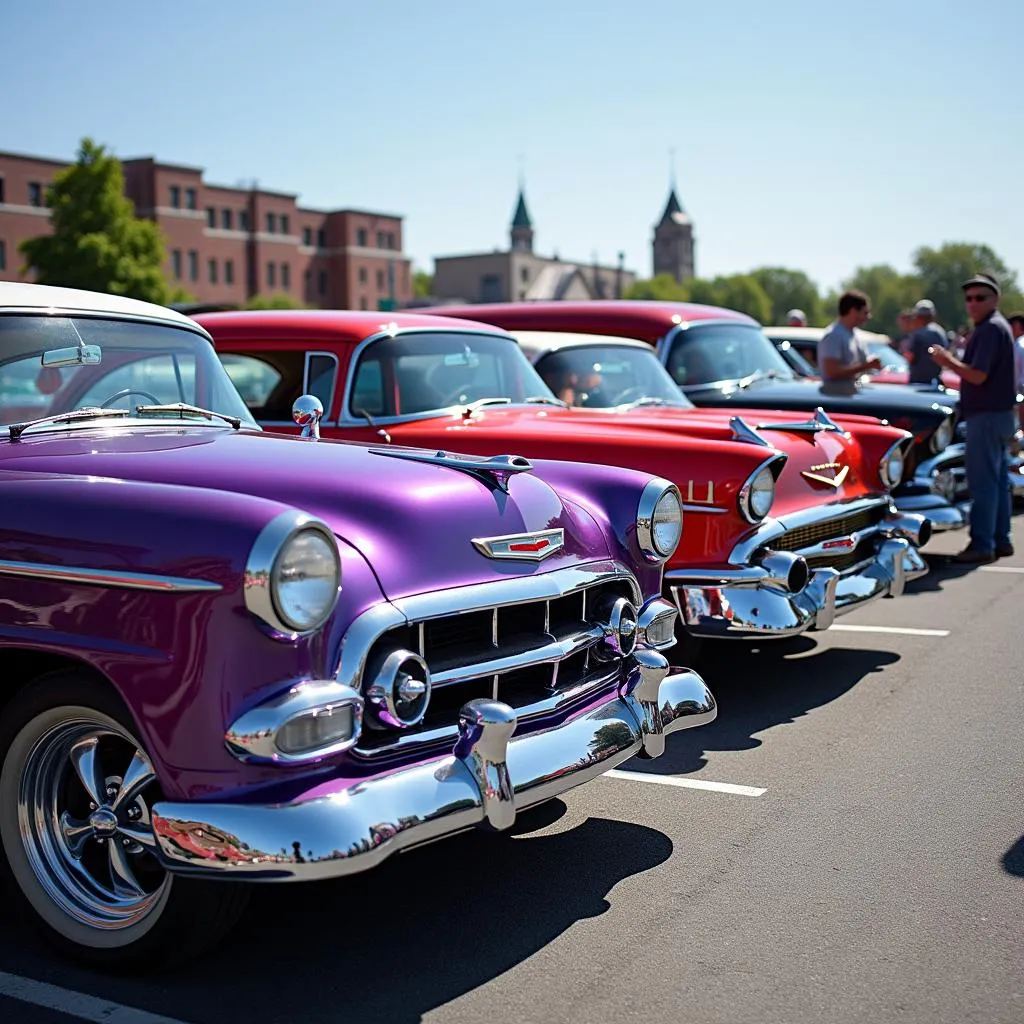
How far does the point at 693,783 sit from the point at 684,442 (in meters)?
1.58

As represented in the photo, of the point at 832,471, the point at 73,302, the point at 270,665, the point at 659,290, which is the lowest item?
the point at 270,665

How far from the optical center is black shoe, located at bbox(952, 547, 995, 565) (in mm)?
9164

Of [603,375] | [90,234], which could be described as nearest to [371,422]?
[603,375]

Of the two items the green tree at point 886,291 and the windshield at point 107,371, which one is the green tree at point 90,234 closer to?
the windshield at point 107,371

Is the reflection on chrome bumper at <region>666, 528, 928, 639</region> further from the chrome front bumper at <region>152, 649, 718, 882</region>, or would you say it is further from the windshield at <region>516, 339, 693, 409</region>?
the windshield at <region>516, 339, 693, 409</region>

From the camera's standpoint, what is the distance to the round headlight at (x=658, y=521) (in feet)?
13.3

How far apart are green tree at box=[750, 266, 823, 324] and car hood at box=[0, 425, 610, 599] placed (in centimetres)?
14067

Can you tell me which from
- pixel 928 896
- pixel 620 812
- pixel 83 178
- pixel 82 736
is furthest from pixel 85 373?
pixel 83 178

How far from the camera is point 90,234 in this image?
162 feet

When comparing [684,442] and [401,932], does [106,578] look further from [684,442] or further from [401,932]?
[684,442]

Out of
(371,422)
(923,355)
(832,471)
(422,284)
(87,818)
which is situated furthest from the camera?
(422,284)

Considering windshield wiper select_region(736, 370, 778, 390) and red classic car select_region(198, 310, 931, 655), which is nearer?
red classic car select_region(198, 310, 931, 655)

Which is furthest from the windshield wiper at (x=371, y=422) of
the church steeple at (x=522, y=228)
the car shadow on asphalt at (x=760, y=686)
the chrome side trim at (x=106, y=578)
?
the church steeple at (x=522, y=228)

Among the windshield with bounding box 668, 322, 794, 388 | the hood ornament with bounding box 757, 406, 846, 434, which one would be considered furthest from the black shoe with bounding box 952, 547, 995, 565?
the hood ornament with bounding box 757, 406, 846, 434
